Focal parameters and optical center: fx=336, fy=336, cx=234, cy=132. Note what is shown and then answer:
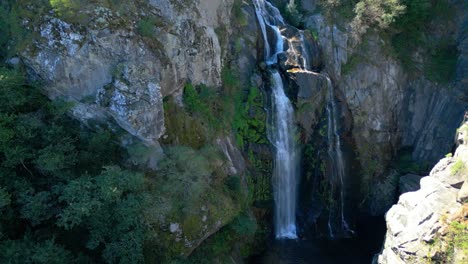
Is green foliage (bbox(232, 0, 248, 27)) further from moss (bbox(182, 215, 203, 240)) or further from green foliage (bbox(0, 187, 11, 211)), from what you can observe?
green foliage (bbox(0, 187, 11, 211))

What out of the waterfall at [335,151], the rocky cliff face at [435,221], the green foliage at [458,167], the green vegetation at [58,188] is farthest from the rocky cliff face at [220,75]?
the green foliage at [458,167]

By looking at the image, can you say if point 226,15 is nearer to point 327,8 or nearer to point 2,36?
point 327,8

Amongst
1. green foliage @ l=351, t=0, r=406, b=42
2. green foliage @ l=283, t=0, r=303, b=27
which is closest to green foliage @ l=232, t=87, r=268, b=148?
green foliage @ l=283, t=0, r=303, b=27

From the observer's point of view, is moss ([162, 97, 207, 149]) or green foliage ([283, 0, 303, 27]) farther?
green foliage ([283, 0, 303, 27])

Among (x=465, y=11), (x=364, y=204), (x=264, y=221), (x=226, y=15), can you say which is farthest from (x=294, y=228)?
(x=465, y=11)

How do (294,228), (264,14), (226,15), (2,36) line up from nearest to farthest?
(2,36) < (226,15) < (294,228) < (264,14)

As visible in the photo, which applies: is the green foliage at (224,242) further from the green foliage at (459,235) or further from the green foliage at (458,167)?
the green foliage at (458,167)

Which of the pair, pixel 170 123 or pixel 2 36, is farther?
pixel 170 123
